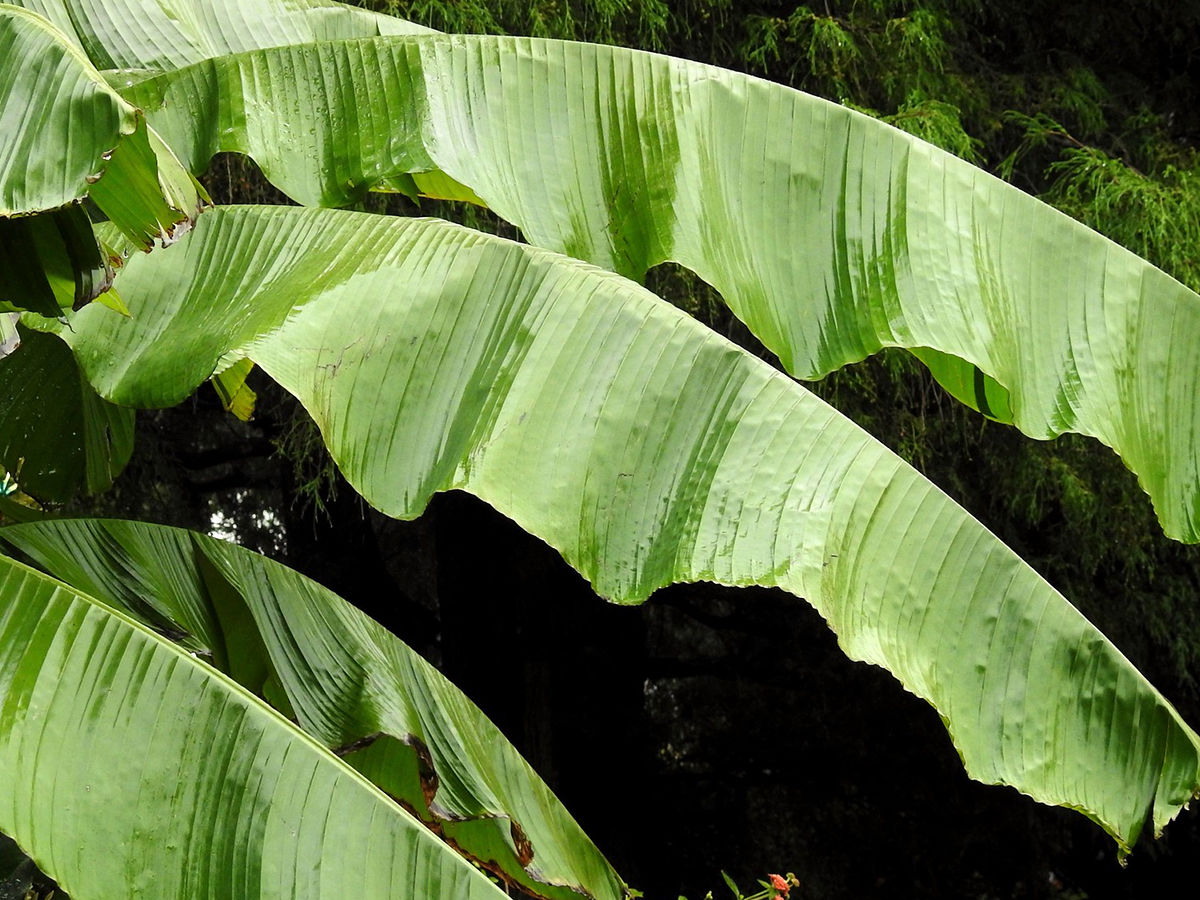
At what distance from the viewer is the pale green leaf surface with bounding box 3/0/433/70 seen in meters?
2.14

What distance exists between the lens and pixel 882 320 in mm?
1736

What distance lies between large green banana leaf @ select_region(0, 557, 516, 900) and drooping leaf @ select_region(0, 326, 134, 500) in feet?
3.75

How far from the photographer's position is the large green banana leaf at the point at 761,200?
175 cm

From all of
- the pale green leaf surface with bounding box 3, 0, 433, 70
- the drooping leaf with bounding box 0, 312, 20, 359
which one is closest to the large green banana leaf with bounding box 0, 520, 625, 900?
the drooping leaf with bounding box 0, 312, 20, 359

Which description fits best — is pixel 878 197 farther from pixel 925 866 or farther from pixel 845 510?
pixel 925 866

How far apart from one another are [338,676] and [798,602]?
5178mm

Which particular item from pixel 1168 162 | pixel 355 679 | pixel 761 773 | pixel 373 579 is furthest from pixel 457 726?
pixel 761 773

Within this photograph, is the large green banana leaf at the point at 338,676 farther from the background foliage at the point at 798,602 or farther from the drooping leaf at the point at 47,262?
the background foliage at the point at 798,602

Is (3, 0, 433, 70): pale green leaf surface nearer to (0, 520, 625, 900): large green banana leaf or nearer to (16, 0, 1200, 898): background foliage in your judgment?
(0, 520, 625, 900): large green banana leaf

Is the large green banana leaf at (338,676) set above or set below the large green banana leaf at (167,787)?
below

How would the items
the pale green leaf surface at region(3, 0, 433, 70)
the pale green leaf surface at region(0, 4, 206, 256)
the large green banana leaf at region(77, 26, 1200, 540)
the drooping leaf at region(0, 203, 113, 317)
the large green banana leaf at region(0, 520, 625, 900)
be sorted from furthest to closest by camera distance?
the pale green leaf surface at region(3, 0, 433, 70) < the large green banana leaf at region(0, 520, 625, 900) < the large green banana leaf at region(77, 26, 1200, 540) < the drooping leaf at region(0, 203, 113, 317) < the pale green leaf surface at region(0, 4, 206, 256)

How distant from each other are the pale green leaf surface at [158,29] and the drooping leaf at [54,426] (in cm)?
65

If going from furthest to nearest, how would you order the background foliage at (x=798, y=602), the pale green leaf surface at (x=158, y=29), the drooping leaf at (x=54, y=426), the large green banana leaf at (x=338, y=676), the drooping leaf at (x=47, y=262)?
1. the background foliage at (x=798, y=602)
2. the drooping leaf at (x=54, y=426)
3. the pale green leaf surface at (x=158, y=29)
4. the large green banana leaf at (x=338, y=676)
5. the drooping leaf at (x=47, y=262)

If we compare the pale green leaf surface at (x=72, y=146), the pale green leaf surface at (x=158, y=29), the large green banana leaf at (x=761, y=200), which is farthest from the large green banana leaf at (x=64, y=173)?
the pale green leaf surface at (x=158, y=29)
